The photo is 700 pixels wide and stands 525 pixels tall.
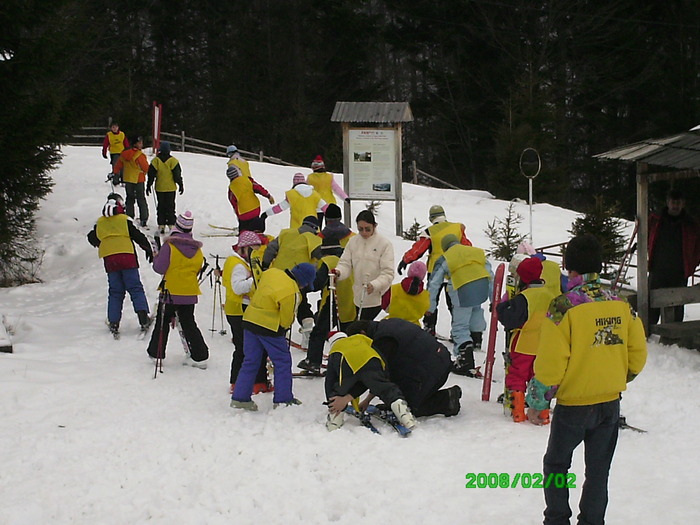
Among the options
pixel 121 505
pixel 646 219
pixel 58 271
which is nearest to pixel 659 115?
pixel 646 219

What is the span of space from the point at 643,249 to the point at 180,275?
5.73m

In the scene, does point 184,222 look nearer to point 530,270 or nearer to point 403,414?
point 403,414

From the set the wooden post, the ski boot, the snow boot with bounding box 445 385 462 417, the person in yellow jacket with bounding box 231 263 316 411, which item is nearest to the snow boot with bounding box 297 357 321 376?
the person in yellow jacket with bounding box 231 263 316 411

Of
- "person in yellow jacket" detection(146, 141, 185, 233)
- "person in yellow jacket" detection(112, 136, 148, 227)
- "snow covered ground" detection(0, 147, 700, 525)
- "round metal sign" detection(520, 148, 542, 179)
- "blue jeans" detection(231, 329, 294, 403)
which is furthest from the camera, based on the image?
"person in yellow jacket" detection(112, 136, 148, 227)

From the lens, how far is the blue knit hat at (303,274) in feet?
23.9

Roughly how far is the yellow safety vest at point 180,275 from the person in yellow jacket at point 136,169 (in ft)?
19.2

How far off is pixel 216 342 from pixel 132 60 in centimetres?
3154

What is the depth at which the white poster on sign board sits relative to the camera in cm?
1545

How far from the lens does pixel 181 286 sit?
27.7 feet

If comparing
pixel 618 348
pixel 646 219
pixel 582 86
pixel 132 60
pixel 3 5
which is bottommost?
pixel 618 348

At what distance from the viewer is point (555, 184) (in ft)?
81.7

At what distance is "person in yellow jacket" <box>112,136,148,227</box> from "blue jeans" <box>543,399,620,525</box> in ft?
36.1

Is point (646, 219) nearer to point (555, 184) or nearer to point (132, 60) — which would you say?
point (555, 184)
